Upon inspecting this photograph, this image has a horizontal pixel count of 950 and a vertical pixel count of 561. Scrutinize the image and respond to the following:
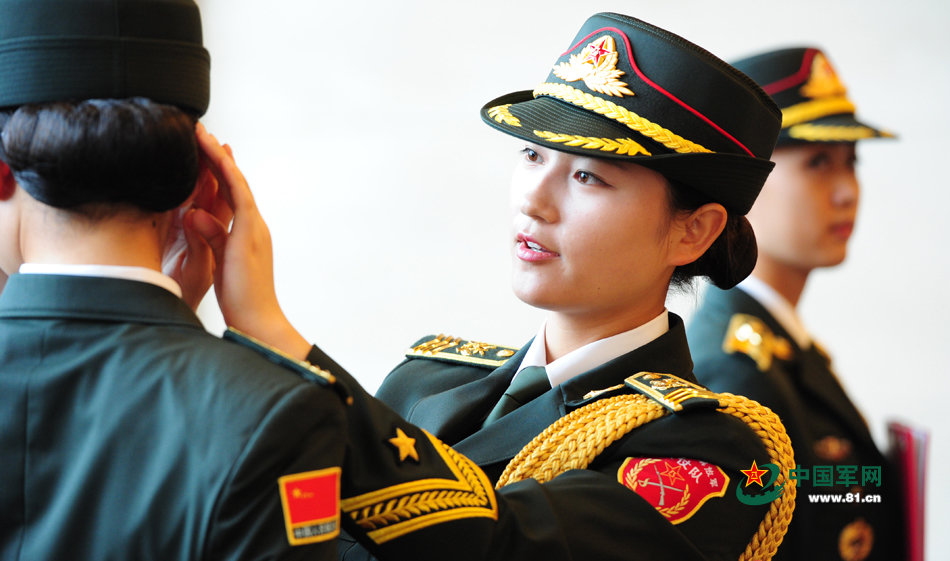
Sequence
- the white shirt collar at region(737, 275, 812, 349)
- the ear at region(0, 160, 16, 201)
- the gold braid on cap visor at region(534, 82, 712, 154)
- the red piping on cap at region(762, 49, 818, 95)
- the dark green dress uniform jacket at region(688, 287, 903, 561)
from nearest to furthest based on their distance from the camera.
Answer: the ear at region(0, 160, 16, 201) < the gold braid on cap visor at region(534, 82, 712, 154) < the dark green dress uniform jacket at region(688, 287, 903, 561) < the white shirt collar at region(737, 275, 812, 349) < the red piping on cap at region(762, 49, 818, 95)

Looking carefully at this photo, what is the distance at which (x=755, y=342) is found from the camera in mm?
2312

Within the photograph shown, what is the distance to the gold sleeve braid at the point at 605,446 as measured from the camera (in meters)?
1.38

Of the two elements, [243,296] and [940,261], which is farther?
[940,261]

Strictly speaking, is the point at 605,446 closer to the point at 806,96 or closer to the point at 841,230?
the point at 841,230

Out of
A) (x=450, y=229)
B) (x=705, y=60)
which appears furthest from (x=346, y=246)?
(x=705, y=60)

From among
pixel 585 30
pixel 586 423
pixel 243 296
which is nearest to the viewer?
pixel 243 296

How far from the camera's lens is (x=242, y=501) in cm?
89

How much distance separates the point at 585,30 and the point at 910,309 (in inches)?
101

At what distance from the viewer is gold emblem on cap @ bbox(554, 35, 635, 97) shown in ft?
4.88

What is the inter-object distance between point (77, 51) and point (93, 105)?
0.19 ft

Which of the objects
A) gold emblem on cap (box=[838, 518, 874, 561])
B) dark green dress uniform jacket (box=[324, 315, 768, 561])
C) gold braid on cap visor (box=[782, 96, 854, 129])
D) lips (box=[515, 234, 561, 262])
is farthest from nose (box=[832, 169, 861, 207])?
lips (box=[515, 234, 561, 262])

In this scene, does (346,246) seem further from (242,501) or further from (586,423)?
(242,501)

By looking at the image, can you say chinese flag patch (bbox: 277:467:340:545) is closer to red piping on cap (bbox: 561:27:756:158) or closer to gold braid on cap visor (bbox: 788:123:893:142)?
red piping on cap (bbox: 561:27:756:158)

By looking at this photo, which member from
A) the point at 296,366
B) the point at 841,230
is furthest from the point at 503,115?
the point at 841,230
